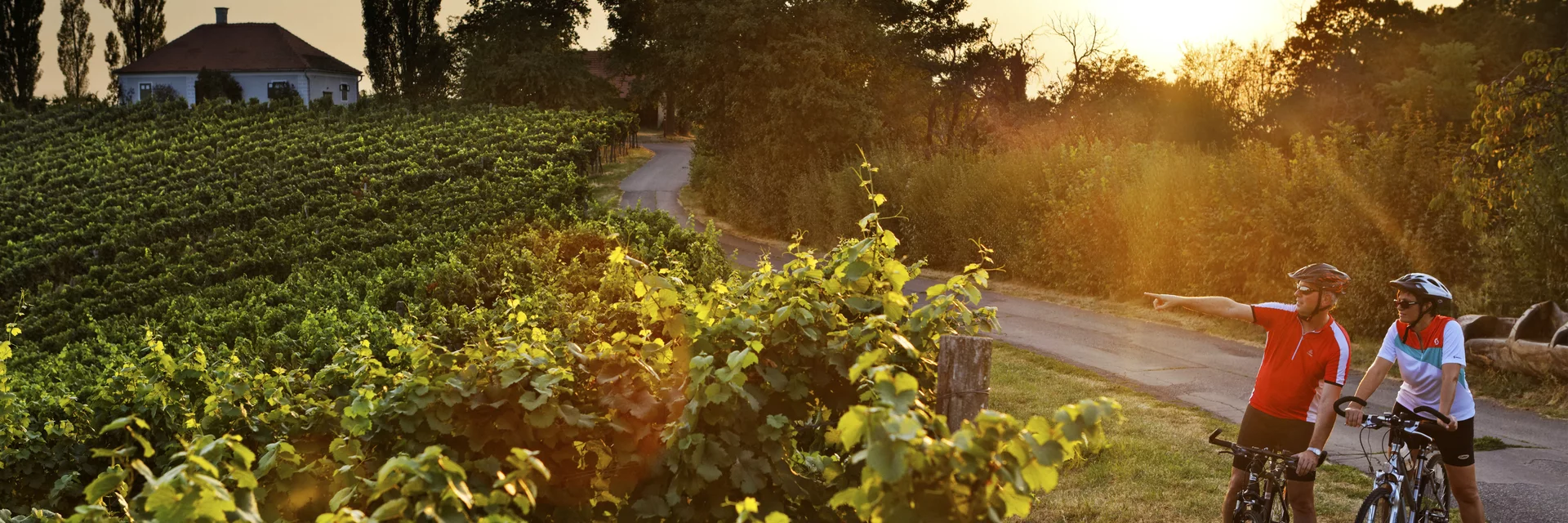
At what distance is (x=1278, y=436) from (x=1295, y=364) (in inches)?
14.9

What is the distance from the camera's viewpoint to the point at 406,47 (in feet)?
187

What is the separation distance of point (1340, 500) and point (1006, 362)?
6417mm

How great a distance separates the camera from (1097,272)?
20641mm

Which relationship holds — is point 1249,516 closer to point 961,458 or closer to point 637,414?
point 637,414

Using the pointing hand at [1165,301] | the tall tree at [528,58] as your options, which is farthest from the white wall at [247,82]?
the pointing hand at [1165,301]

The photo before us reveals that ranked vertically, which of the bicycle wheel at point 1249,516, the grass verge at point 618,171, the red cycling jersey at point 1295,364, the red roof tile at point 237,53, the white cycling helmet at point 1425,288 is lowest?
the grass verge at point 618,171

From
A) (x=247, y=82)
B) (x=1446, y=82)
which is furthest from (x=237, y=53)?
(x=1446, y=82)

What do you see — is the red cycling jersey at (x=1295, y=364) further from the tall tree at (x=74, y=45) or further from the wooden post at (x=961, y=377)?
the tall tree at (x=74, y=45)

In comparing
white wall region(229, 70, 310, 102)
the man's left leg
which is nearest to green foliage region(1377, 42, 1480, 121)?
the man's left leg

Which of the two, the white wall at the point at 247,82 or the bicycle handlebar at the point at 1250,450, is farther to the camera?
the white wall at the point at 247,82

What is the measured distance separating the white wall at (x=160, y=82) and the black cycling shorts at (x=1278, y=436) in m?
66.5

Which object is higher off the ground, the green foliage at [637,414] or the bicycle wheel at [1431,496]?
the green foliage at [637,414]

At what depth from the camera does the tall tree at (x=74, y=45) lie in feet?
226

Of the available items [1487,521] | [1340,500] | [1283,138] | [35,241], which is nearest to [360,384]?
Result: [1340,500]
